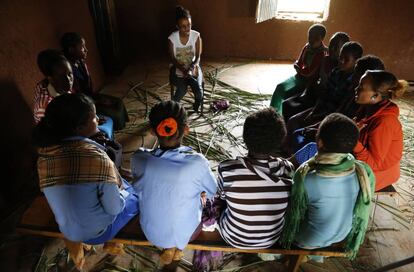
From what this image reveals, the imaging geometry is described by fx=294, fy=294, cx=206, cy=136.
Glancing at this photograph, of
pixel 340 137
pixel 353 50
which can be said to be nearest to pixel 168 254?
pixel 340 137

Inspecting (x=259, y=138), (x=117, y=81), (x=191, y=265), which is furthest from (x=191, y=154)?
(x=117, y=81)

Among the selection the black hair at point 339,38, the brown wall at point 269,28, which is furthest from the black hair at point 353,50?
the brown wall at point 269,28

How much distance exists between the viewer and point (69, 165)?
1.66 m

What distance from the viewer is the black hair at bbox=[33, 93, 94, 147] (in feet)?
5.71

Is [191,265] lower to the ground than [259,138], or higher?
lower

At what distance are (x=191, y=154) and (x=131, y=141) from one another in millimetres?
2291

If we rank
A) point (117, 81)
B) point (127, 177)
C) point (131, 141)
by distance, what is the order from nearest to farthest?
point (127, 177) < point (131, 141) < point (117, 81)

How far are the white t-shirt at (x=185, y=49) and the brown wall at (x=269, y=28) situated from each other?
87.2 inches

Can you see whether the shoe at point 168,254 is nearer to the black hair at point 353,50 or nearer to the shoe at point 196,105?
the black hair at point 353,50

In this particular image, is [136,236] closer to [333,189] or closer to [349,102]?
[333,189]

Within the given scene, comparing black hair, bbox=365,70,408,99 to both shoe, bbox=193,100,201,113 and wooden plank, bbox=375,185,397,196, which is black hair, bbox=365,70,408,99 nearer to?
wooden plank, bbox=375,185,397,196

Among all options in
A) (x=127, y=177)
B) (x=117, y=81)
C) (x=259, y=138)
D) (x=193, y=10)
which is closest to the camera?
(x=259, y=138)

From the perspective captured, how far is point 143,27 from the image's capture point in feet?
20.4

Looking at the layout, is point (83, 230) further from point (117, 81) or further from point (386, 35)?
point (386, 35)
